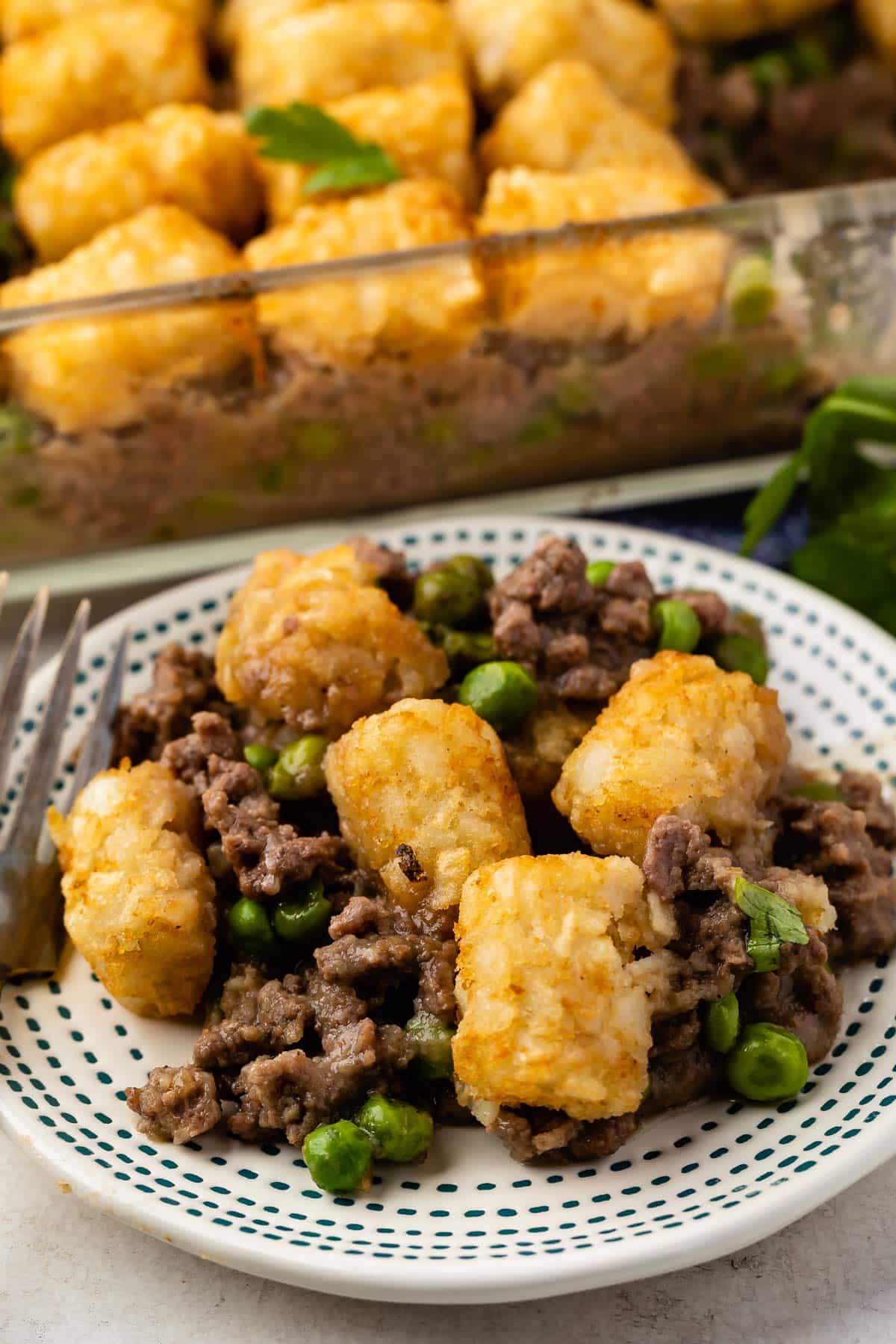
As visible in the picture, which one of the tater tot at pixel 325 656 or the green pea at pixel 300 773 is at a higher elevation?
the tater tot at pixel 325 656

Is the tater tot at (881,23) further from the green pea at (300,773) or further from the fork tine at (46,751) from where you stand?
the green pea at (300,773)

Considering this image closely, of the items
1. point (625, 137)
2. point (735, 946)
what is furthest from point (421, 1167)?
point (625, 137)

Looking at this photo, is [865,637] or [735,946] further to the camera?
[865,637]

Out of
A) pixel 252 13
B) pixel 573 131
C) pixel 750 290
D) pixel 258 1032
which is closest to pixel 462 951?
pixel 258 1032

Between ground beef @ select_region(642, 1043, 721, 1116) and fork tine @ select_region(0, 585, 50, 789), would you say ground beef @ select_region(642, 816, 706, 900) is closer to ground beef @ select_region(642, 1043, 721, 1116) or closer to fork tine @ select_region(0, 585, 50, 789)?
ground beef @ select_region(642, 1043, 721, 1116)

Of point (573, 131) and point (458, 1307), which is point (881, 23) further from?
point (458, 1307)

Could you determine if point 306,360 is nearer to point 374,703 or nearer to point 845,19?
point 374,703

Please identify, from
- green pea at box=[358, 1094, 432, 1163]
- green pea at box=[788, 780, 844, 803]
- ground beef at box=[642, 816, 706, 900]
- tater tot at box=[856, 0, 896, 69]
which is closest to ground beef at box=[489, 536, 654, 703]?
green pea at box=[788, 780, 844, 803]

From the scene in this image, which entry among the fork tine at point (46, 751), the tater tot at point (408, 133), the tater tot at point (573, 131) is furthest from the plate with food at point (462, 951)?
the tater tot at point (573, 131)
